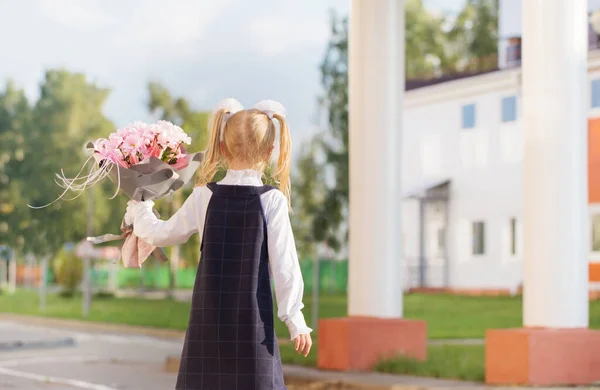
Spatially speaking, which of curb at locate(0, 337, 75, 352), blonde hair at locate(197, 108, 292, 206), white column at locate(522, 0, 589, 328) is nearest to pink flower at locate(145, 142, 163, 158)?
blonde hair at locate(197, 108, 292, 206)

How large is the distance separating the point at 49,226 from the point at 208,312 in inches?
1846

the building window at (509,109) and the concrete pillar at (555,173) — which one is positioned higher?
the building window at (509,109)

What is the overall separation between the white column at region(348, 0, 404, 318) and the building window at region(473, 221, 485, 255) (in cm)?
2189

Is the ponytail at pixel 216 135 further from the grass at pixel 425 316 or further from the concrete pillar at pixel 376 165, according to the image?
the concrete pillar at pixel 376 165

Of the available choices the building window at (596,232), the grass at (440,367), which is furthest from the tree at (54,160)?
the grass at (440,367)

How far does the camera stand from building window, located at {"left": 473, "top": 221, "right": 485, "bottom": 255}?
36875 millimetres

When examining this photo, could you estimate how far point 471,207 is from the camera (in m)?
37.1

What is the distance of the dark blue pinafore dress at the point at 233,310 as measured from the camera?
557 centimetres

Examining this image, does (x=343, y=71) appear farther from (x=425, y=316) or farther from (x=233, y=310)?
(x=233, y=310)

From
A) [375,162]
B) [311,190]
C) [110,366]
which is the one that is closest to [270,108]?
[375,162]

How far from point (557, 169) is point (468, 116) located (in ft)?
81.0

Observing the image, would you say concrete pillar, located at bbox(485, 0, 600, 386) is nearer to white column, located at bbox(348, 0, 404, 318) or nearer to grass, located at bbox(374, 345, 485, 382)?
grass, located at bbox(374, 345, 485, 382)

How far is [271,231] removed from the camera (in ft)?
18.5

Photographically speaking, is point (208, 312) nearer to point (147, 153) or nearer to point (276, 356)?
point (276, 356)
